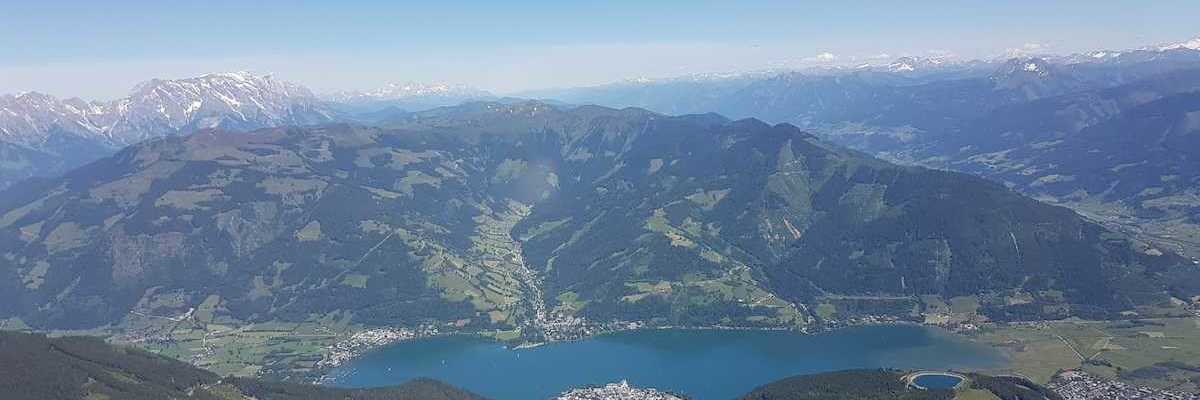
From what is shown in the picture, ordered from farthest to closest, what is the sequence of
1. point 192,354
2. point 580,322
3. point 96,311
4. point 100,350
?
point 96,311, point 580,322, point 192,354, point 100,350

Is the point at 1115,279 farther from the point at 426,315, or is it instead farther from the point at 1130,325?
the point at 426,315

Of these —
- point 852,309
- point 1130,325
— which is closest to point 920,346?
point 852,309

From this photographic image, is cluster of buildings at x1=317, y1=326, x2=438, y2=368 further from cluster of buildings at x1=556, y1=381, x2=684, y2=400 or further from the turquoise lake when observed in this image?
cluster of buildings at x1=556, y1=381, x2=684, y2=400

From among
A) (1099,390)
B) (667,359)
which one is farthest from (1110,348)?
(667,359)

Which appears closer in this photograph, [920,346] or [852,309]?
[920,346]

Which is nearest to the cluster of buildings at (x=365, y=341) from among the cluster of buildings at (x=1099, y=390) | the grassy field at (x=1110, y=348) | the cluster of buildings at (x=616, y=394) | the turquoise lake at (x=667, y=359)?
the turquoise lake at (x=667, y=359)

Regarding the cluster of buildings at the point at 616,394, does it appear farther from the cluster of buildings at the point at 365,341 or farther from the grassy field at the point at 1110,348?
the grassy field at the point at 1110,348

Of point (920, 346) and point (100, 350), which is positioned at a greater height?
point (100, 350)

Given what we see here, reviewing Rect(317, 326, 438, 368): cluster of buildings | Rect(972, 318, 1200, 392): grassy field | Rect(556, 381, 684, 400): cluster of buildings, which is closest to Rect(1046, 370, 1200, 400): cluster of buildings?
Rect(972, 318, 1200, 392): grassy field

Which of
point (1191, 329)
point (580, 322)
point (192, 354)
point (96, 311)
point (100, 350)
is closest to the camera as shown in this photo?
point (100, 350)
